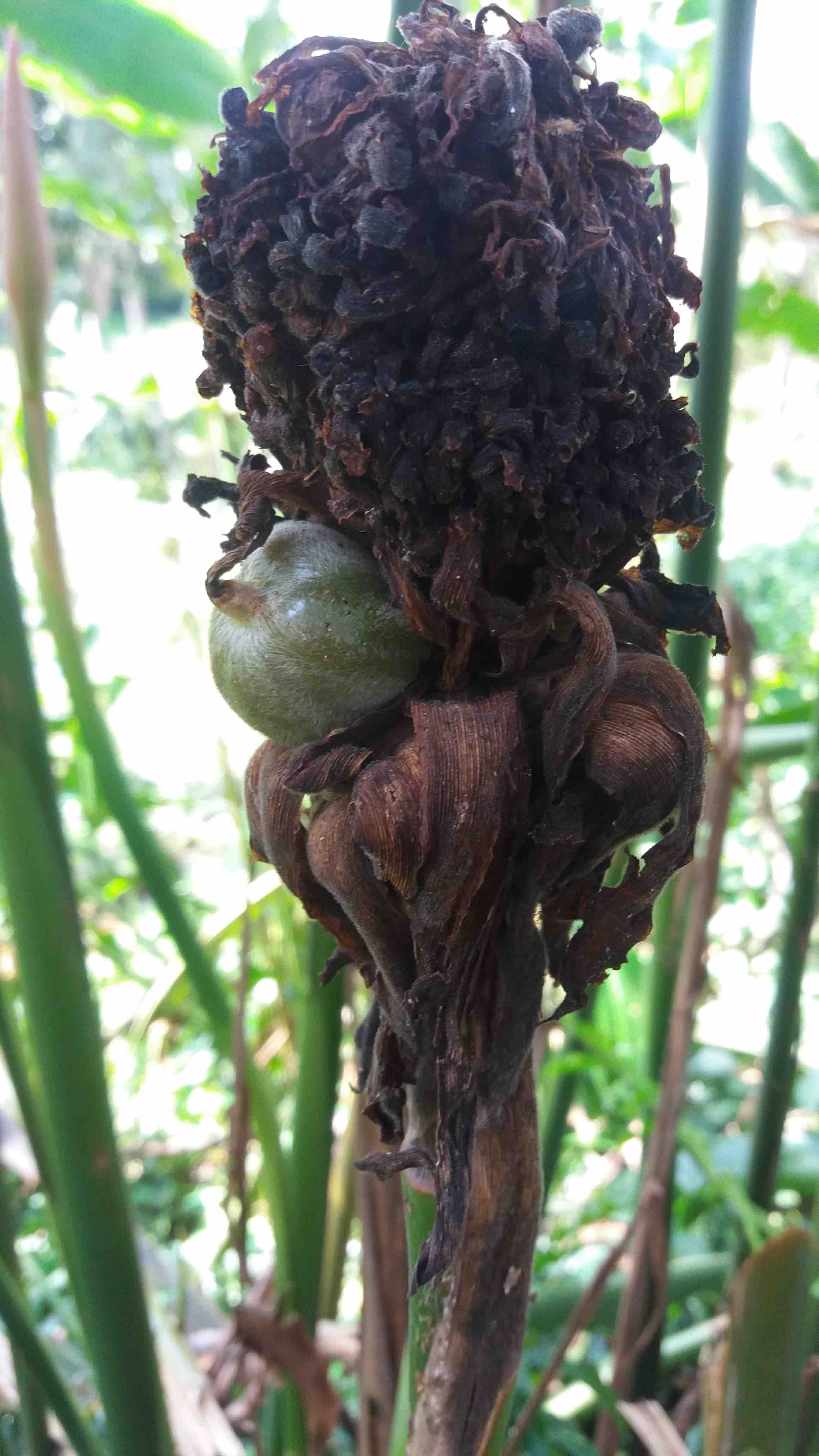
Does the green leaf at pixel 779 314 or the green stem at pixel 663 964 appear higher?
the green leaf at pixel 779 314

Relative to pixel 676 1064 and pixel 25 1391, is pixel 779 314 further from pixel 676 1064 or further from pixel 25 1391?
pixel 25 1391

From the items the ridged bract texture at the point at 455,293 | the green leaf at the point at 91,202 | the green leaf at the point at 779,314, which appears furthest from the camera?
the green leaf at the point at 91,202

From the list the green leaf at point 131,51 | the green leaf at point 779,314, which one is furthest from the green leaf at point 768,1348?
the green leaf at point 131,51

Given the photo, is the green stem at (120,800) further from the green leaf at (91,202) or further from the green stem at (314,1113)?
the green leaf at (91,202)

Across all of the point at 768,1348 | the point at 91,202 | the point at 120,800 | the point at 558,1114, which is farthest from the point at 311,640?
the point at 91,202

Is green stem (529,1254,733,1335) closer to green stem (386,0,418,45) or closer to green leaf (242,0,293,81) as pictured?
green stem (386,0,418,45)

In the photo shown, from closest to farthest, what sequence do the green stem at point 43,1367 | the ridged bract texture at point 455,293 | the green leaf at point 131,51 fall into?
the ridged bract texture at point 455,293 → the green stem at point 43,1367 → the green leaf at point 131,51
